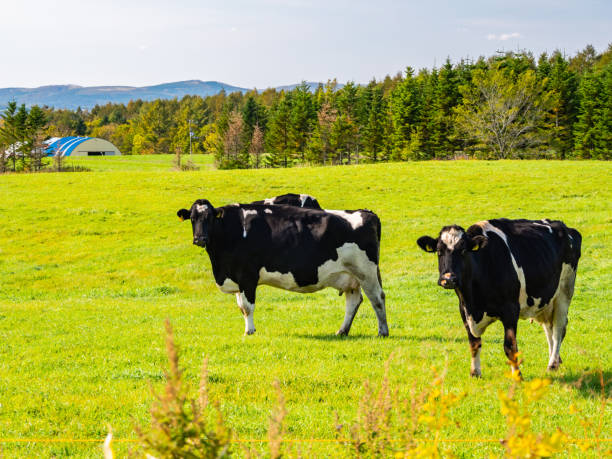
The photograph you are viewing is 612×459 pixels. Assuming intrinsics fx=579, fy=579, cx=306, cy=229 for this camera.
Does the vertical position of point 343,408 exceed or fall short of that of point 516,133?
it falls short

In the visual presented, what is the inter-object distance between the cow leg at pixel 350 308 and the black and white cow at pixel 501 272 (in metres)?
3.38

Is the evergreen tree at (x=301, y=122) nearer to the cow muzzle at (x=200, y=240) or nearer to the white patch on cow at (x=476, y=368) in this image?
the cow muzzle at (x=200, y=240)

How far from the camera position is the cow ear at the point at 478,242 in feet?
24.5

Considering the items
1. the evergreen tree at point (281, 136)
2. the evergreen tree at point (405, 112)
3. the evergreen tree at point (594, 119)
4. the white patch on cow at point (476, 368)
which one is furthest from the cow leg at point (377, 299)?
the evergreen tree at point (281, 136)

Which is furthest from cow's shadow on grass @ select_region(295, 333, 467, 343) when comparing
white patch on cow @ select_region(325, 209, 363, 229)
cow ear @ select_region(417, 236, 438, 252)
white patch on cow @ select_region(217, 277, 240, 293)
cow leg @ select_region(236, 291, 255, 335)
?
cow ear @ select_region(417, 236, 438, 252)

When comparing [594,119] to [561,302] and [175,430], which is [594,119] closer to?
[561,302]

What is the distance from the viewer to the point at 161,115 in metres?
159

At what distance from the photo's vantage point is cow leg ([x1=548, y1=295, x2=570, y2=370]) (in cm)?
856

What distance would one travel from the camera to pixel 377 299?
11.0 meters

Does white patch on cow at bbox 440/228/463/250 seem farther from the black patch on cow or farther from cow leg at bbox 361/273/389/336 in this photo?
the black patch on cow

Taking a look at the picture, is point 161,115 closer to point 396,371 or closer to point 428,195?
point 428,195

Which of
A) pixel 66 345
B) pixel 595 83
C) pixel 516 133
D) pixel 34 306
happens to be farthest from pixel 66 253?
pixel 595 83

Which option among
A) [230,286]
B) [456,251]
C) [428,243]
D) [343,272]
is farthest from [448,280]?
[230,286]

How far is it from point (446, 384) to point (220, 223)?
565 centimetres
